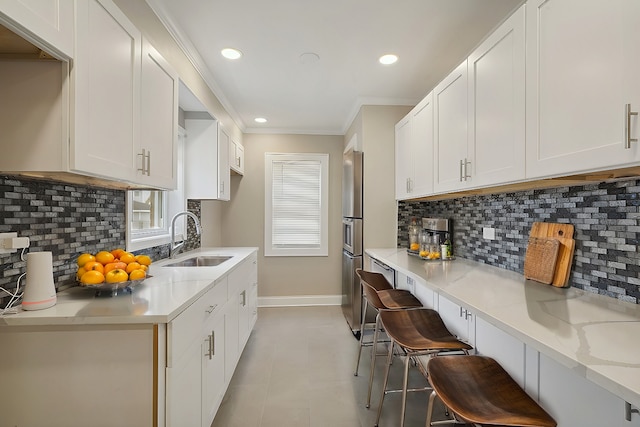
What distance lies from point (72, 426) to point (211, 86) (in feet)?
8.76

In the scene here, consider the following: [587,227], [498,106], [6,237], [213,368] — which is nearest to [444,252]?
[587,227]

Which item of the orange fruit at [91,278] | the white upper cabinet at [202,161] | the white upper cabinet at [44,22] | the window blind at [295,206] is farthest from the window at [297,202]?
the white upper cabinet at [44,22]

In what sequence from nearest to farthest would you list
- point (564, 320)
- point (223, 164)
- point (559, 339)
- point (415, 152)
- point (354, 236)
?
point (559, 339)
point (564, 320)
point (415, 152)
point (223, 164)
point (354, 236)

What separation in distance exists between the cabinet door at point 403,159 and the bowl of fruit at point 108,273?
2.32m

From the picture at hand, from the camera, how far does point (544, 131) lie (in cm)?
129

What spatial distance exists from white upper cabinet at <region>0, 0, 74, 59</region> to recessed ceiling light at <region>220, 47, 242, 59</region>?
4.65 ft

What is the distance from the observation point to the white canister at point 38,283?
45.7 inches

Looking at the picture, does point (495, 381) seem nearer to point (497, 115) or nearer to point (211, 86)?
point (497, 115)

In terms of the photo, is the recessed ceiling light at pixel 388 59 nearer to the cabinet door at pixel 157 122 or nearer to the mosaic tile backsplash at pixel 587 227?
the mosaic tile backsplash at pixel 587 227

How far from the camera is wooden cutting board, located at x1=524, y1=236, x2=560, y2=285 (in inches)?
62.1

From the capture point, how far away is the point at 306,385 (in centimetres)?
236

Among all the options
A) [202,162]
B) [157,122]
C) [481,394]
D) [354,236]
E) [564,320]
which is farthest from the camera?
[354,236]

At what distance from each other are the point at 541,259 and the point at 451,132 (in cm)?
98

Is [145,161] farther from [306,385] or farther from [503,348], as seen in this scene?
[503,348]
